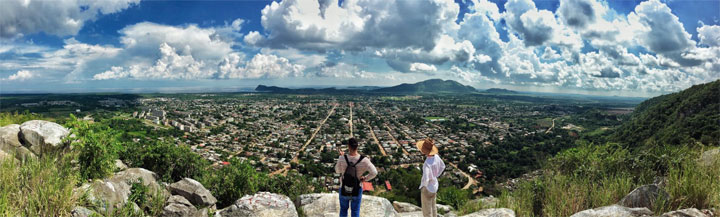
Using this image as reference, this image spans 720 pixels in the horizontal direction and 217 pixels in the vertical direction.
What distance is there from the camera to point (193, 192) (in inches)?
266

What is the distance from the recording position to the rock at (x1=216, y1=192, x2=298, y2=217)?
5.60 metres

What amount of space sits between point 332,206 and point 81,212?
172 inches

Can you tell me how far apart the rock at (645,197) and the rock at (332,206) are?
4.19 meters

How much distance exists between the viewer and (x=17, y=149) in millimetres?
5773

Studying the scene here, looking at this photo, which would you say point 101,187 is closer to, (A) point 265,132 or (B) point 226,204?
(B) point 226,204

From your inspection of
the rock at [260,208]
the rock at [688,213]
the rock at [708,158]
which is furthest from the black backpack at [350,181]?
the rock at [708,158]

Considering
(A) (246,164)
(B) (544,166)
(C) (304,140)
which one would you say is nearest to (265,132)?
(C) (304,140)

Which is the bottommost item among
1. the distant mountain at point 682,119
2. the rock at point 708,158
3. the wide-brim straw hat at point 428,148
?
the distant mountain at point 682,119

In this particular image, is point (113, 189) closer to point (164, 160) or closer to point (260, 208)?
point (260, 208)

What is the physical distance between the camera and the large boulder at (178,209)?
5.38m

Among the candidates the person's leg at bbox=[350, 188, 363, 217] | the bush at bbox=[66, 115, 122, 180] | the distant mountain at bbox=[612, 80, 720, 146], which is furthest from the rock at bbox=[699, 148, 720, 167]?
the distant mountain at bbox=[612, 80, 720, 146]

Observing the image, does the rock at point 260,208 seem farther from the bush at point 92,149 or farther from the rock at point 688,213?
the rock at point 688,213

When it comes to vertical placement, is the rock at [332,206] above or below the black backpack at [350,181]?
below

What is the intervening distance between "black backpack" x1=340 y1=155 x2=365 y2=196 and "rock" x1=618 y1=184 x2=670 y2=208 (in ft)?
15.1
